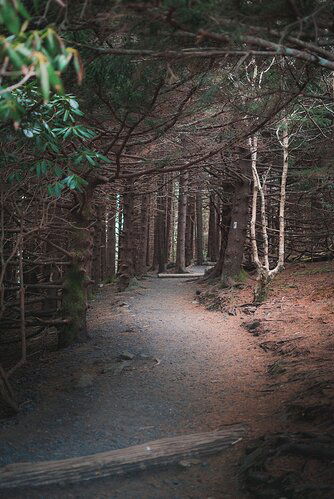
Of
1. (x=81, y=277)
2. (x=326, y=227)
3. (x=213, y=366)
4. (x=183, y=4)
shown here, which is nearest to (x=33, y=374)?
(x=81, y=277)

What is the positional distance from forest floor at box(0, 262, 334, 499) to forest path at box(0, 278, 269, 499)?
16 millimetres

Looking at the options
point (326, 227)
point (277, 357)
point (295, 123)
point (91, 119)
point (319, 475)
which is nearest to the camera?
point (319, 475)

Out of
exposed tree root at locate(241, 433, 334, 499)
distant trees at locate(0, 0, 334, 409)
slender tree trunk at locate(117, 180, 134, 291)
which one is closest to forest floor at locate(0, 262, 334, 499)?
exposed tree root at locate(241, 433, 334, 499)

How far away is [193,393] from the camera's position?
6.25 meters

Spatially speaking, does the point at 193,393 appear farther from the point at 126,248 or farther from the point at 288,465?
the point at 126,248

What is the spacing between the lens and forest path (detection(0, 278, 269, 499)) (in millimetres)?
4062

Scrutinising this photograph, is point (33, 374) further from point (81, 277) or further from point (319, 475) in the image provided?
point (319, 475)

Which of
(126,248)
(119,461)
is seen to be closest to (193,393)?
(119,461)

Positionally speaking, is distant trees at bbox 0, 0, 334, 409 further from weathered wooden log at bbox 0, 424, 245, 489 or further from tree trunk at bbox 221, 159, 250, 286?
weathered wooden log at bbox 0, 424, 245, 489

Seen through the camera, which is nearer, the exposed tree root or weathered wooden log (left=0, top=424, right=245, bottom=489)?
the exposed tree root

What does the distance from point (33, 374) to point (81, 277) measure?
2.10 m

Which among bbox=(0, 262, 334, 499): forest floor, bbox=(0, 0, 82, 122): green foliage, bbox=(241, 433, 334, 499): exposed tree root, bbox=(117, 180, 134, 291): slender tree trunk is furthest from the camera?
bbox=(117, 180, 134, 291): slender tree trunk

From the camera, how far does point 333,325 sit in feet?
24.5

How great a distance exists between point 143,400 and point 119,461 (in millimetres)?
1799
